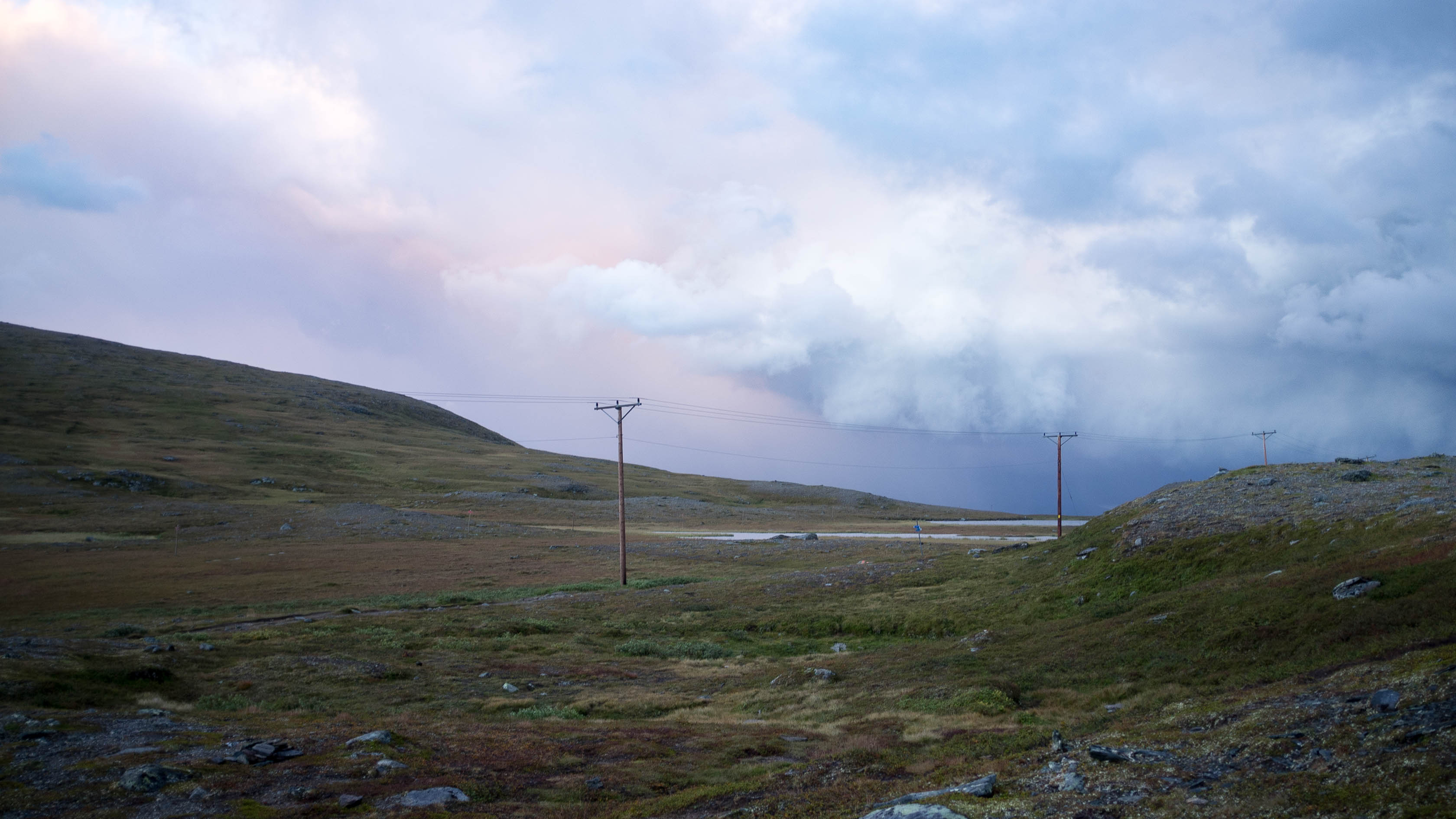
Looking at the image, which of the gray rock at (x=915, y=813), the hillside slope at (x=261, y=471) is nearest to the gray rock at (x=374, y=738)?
the gray rock at (x=915, y=813)

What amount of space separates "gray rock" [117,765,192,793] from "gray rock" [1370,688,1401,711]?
22003 mm

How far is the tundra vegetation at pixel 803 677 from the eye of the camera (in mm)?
11836

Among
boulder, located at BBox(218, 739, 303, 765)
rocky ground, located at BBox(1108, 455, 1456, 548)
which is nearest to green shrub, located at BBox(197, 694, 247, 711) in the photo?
boulder, located at BBox(218, 739, 303, 765)

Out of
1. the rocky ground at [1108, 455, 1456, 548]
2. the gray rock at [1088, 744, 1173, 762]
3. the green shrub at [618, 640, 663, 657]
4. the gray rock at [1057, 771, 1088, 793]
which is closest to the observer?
the gray rock at [1057, 771, 1088, 793]

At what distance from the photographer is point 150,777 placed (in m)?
14.8

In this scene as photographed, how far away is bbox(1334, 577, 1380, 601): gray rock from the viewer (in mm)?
19938

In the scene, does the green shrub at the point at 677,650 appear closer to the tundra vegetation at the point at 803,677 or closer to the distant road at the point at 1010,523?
the tundra vegetation at the point at 803,677

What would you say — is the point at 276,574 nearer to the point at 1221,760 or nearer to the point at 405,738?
the point at 405,738

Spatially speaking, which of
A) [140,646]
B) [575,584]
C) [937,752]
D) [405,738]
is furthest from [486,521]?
[937,752]

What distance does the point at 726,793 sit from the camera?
1438 centimetres

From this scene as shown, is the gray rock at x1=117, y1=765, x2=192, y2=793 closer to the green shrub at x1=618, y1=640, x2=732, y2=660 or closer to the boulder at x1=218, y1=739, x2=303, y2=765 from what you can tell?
the boulder at x1=218, y1=739, x2=303, y2=765

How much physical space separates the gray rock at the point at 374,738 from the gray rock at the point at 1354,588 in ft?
85.4

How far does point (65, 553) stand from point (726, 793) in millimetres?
83626

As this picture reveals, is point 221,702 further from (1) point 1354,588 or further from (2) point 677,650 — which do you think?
(1) point 1354,588
